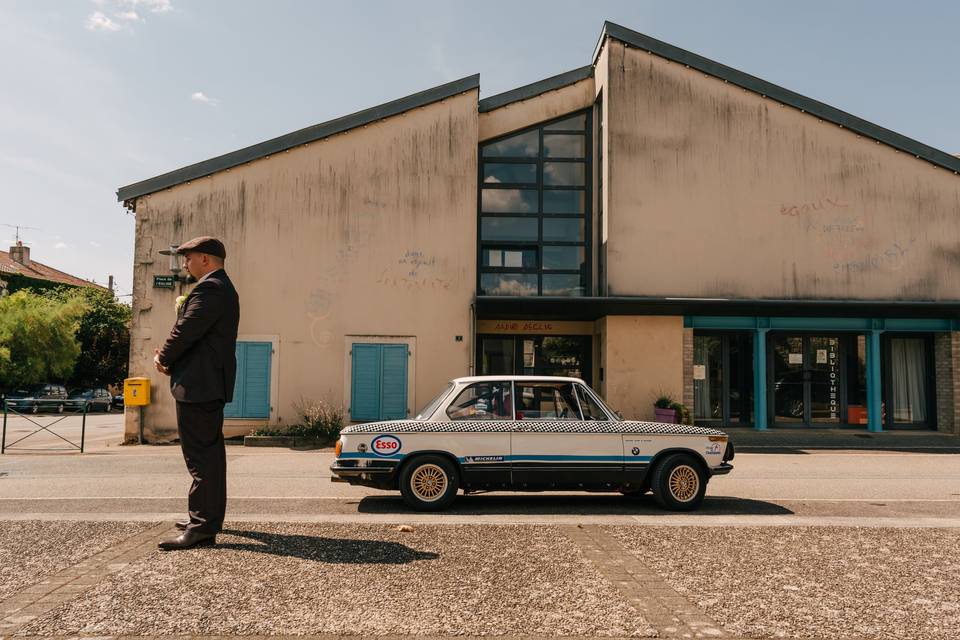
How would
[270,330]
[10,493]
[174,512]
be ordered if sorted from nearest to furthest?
[174,512] < [10,493] < [270,330]

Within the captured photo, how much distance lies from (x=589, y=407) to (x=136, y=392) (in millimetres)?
11256

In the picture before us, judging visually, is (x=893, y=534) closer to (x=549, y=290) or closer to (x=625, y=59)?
(x=549, y=290)

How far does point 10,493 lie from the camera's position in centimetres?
779

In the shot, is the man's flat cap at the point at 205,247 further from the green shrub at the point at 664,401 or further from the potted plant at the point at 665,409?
the green shrub at the point at 664,401

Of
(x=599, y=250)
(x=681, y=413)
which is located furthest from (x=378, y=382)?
(x=681, y=413)

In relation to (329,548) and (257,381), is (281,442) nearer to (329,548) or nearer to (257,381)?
(257,381)

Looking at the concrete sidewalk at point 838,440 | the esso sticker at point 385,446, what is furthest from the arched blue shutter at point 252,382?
the concrete sidewalk at point 838,440

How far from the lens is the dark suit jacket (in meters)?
4.93

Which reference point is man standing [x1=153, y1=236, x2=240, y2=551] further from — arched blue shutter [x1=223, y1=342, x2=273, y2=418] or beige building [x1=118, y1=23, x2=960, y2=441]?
arched blue shutter [x1=223, y1=342, x2=273, y2=418]

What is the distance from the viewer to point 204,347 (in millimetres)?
5023

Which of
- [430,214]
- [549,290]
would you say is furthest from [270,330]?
[549,290]

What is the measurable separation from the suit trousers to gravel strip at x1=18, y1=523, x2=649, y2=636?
235mm

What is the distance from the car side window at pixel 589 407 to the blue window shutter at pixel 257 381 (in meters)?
9.73

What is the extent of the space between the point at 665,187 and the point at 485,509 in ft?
37.6
